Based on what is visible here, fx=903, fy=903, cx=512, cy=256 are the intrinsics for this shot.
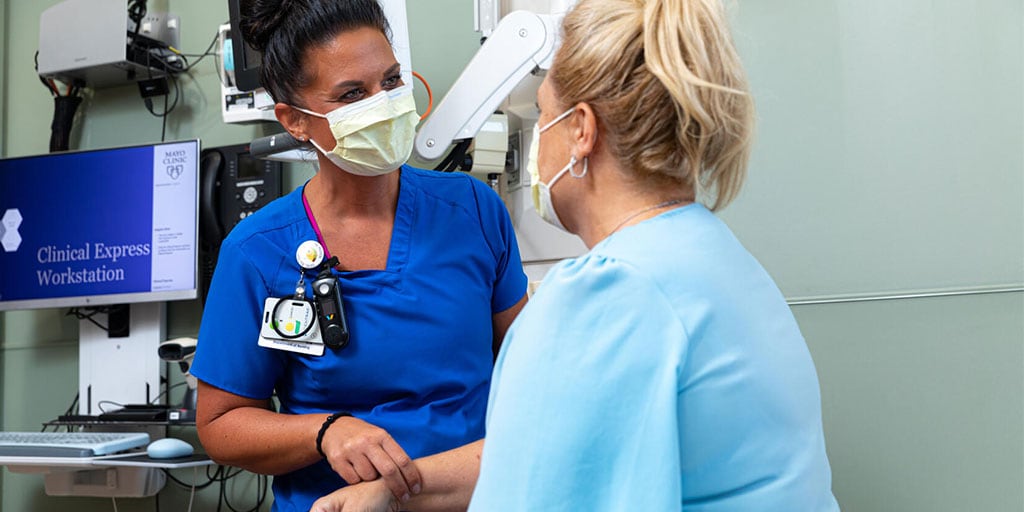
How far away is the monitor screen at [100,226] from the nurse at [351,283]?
1.56 m

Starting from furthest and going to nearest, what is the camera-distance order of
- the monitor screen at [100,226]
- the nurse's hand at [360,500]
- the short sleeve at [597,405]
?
the monitor screen at [100,226]
the nurse's hand at [360,500]
the short sleeve at [597,405]

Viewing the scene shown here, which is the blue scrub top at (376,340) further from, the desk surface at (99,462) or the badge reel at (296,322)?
the desk surface at (99,462)

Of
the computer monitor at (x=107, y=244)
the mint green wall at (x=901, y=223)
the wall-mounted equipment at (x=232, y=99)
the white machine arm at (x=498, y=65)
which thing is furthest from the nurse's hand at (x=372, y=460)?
the computer monitor at (x=107, y=244)

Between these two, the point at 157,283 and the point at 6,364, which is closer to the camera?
the point at 157,283

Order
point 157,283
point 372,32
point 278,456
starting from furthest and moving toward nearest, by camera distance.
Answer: point 157,283
point 372,32
point 278,456

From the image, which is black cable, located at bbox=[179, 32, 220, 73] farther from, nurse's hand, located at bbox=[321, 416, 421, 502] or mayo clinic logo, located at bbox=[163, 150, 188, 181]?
nurse's hand, located at bbox=[321, 416, 421, 502]

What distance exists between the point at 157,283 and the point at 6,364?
35.8 inches

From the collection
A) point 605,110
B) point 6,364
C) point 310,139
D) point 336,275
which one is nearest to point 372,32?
point 310,139

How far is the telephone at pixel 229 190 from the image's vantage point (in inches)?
113

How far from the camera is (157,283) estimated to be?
2.83 meters

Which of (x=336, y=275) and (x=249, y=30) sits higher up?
(x=249, y=30)

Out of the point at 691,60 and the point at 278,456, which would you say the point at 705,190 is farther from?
the point at 278,456

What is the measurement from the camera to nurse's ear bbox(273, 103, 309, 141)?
140 cm

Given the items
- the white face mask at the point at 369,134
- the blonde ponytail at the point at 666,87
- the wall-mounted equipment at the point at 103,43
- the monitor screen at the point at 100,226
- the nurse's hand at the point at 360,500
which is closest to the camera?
the blonde ponytail at the point at 666,87
